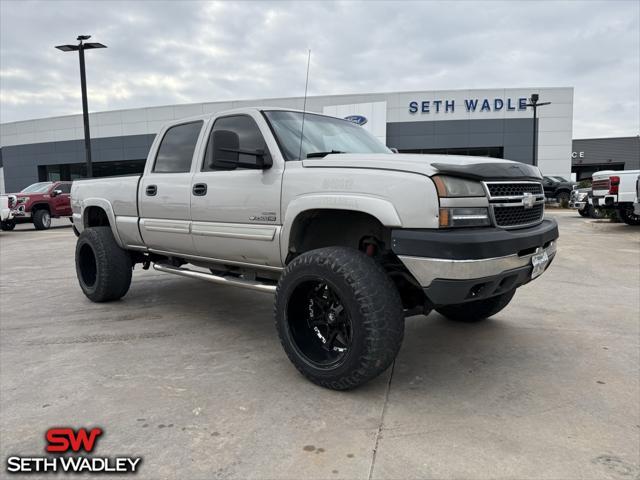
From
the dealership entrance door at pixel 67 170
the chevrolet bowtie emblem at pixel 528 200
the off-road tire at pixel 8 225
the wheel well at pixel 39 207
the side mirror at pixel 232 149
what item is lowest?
the off-road tire at pixel 8 225

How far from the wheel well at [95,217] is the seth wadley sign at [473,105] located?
28.0 meters

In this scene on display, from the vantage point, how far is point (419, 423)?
2518mm

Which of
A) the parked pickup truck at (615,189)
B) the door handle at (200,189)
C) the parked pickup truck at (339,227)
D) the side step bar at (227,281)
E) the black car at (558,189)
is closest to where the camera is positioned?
the parked pickup truck at (339,227)

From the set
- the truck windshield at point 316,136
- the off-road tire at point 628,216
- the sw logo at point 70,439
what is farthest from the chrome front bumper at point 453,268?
the off-road tire at point 628,216

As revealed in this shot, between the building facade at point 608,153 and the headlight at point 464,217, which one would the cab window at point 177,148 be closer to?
the headlight at point 464,217

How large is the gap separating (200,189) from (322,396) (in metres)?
1.98

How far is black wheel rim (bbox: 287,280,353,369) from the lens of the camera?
2943 mm

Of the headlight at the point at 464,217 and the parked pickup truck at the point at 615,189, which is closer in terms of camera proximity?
the headlight at the point at 464,217

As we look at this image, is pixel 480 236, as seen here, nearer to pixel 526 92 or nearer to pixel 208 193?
pixel 208 193

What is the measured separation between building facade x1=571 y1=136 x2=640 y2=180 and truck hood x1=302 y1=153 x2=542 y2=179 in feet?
168

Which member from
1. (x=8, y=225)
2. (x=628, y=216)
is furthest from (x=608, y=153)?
(x=8, y=225)

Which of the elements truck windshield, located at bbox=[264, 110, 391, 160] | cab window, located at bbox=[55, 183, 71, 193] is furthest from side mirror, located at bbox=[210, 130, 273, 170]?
cab window, located at bbox=[55, 183, 71, 193]

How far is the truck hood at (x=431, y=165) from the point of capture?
262 centimetres

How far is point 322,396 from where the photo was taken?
2.84 m
